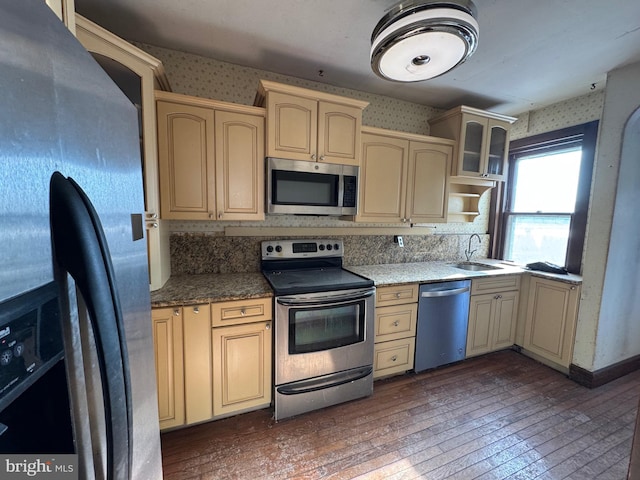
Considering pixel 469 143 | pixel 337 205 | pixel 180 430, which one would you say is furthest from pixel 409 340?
pixel 469 143

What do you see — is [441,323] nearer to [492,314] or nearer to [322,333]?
[492,314]

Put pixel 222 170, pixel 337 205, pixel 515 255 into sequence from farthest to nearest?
1. pixel 515 255
2. pixel 337 205
3. pixel 222 170

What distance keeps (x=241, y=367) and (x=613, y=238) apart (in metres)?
3.17

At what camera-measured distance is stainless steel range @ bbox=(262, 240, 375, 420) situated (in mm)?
1813

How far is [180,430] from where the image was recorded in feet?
5.79

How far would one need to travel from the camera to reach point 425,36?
1.31 metres

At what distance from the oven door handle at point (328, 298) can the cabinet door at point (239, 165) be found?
0.68m

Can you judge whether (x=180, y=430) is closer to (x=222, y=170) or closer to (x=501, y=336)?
(x=222, y=170)

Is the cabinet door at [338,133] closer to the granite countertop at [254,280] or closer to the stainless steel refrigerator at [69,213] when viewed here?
the granite countertop at [254,280]

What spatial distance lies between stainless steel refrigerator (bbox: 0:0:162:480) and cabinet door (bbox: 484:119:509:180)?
125 inches

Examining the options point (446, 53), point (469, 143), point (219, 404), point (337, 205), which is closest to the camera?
point (446, 53)

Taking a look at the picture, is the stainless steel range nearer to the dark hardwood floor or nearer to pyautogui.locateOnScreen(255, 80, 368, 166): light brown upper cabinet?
the dark hardwood floor

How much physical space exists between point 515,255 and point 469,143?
158cm

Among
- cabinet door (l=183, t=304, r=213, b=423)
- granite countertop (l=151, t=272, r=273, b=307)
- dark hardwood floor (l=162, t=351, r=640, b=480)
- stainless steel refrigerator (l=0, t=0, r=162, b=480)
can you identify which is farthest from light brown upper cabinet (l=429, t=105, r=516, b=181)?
stainless steel refrigerator (l=0, t=0, r=162, b=480)
